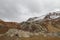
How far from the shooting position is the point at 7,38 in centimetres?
3988

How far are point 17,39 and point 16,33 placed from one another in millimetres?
3266

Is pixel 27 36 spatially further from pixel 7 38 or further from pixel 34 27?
pixel 34 27

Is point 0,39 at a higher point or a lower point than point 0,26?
lower

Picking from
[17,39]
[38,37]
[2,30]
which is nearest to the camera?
[17,39]

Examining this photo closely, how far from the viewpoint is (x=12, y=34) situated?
137 feet

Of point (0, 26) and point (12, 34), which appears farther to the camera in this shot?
point (0, 26)

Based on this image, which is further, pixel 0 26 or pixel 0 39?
pixel 0 26

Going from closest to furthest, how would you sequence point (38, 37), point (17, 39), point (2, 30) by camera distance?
point (17, 39) < point (38, 37) < point (2, 30)

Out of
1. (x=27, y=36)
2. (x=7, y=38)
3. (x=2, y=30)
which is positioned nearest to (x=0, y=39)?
(x=7, y=38)

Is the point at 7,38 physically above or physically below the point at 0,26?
below

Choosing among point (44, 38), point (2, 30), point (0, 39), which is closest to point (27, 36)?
point (44, 38)

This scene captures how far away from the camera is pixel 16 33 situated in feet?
137

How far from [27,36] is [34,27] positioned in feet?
48.1

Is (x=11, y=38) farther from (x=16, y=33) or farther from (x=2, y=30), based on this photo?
(x=2, y=30)
